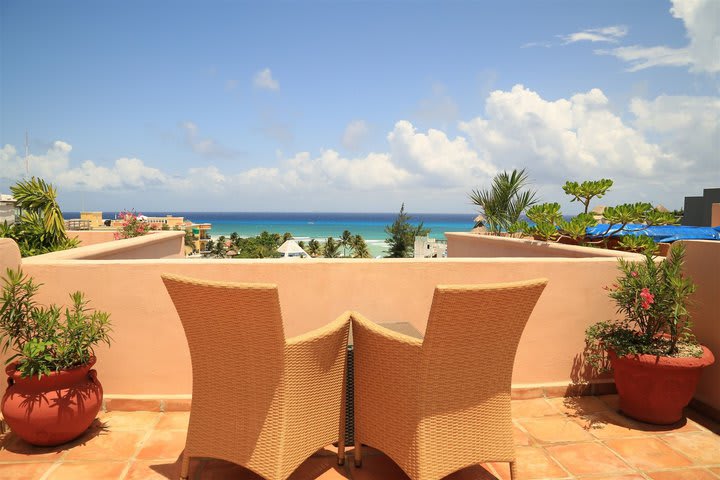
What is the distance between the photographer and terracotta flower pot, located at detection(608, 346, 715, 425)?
2.88 m

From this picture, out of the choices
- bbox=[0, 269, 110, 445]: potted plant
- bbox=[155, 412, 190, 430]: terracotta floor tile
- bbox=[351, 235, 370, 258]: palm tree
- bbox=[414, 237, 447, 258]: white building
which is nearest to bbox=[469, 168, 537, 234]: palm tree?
bbox=[414, 237, 447, 258]: white building

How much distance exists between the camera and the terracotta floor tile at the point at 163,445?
8.39 ft

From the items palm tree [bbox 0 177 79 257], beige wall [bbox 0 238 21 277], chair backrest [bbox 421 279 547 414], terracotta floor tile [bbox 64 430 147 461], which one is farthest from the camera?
palm tree [bbox 0 177 79 257]

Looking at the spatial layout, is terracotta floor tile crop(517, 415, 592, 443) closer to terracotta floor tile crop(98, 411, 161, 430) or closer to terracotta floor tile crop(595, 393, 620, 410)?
terracotta floor tile crop(595, 393, 620, 410)

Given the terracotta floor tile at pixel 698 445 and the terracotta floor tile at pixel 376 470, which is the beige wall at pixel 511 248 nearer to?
the terracotta floor tile at pixel 698 445

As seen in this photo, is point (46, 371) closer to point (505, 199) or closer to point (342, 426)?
point (342, 426)

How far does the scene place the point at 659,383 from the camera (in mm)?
2922

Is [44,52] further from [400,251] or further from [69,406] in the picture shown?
[69,406]

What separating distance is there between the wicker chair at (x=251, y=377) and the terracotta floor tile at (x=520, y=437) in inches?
53.2

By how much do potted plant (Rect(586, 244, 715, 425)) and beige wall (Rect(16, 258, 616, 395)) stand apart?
304 mm

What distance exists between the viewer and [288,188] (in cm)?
10300

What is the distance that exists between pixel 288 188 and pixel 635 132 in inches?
2893

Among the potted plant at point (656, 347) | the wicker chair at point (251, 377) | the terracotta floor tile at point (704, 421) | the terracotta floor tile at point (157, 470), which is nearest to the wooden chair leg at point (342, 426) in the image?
the wicker chair at point (251, 377)

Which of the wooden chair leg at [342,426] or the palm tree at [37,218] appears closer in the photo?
the wooden chair leg at [342,426]
